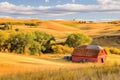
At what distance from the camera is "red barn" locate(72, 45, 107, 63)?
55406mm

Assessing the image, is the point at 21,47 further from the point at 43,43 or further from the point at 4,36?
the point at 43,43

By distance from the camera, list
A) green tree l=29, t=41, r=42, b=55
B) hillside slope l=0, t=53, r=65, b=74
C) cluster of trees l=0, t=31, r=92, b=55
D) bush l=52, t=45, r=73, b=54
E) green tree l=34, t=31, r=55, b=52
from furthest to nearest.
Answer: green tree l=34, t=31, r=55, b=52, bush l=52, t=45, r=73, b=54, green tree l=29, t=41, r=42, b=55, cluster of trees l=0, t=31, r=92, b=55, hillside slope l=0, t=53, r=65, b=74

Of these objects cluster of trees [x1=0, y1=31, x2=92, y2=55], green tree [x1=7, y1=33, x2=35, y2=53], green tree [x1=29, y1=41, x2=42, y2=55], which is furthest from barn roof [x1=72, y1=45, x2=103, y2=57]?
green tree [x1=7, y1=33, x2=35, y2=53]

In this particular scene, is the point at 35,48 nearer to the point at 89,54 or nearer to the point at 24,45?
the point at 24,45

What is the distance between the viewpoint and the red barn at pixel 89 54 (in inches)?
2181

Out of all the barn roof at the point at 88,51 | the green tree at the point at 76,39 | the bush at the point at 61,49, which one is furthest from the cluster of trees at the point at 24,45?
the barn roof at the point at 88,51

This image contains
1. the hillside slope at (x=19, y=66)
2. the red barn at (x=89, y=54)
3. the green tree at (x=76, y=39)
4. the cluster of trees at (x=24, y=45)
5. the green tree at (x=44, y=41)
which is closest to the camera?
the hillside slope at (x=19, y=66)

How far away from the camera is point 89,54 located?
5600cm

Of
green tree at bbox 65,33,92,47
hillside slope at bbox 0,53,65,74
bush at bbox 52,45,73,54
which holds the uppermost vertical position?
hillside slope at bbox 0,53,65,74

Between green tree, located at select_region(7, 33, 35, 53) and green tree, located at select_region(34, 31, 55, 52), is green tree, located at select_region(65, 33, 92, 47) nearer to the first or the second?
green tree, located at select_region(34, 31, 55, 52)

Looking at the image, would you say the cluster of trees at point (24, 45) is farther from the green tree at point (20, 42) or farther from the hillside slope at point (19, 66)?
the hillside slope at point (19, 66)

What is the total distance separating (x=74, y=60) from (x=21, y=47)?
522 inches

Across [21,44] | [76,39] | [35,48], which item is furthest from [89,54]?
[76,39]

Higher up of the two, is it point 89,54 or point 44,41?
point 89,54
